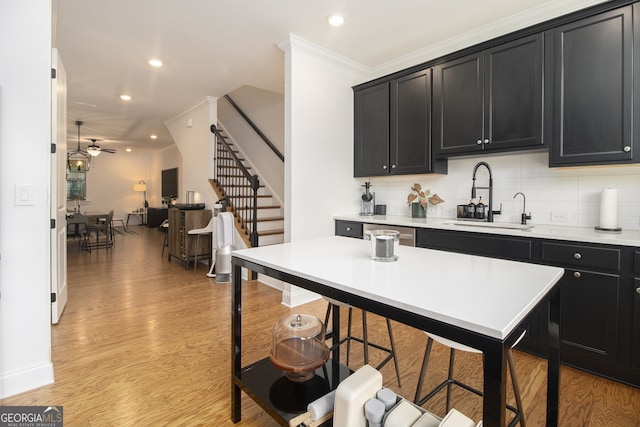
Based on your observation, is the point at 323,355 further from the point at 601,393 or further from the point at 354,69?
the point at 354,69

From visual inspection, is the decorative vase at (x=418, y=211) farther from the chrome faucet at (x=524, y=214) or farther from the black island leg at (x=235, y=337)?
the black island leg at (x=235, y=337)

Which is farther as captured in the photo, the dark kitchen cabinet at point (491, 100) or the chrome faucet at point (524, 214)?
the chrome faucet at point (524, 214)

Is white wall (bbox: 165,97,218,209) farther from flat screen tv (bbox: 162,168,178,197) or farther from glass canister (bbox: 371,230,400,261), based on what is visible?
glass canister (bbox: 371,230,400,261)

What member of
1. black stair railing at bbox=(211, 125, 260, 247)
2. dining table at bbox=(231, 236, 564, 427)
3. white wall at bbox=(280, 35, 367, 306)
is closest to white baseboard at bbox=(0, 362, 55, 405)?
dining table at bbox=(231, 236, 564, 427)

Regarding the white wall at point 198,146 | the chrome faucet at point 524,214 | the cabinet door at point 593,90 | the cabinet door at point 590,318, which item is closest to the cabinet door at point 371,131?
the chrome faucet at point 524,214

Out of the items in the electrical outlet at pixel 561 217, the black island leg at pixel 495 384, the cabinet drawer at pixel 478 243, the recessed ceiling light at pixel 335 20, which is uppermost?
the recessed ceiling light at pixel 335 20

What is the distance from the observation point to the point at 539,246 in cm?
227

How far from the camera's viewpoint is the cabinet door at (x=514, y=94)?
2.50 m

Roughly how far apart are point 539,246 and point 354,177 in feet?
7.33

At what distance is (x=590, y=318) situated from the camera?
6.87 feet

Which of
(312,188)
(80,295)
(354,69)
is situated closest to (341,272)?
(312,188)

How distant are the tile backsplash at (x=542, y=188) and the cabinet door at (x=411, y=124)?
1.14 feet

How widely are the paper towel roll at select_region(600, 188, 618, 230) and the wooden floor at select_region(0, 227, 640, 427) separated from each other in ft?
3.49

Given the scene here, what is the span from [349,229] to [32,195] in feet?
8.93
